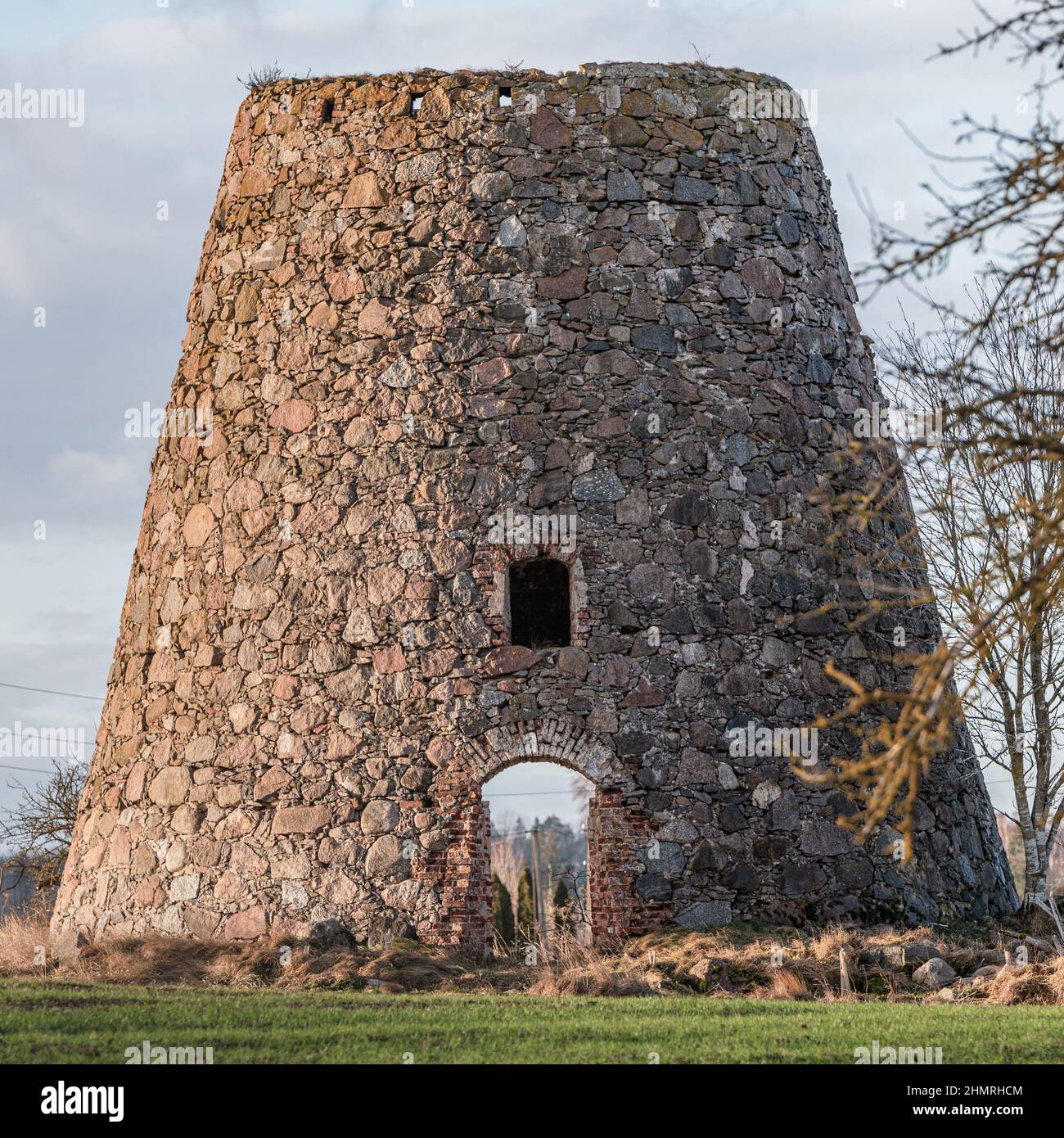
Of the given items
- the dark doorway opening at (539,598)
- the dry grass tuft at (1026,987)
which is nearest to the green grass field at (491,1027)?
the dry grass tuft at (1026,987)

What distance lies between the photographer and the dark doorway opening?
1510 cm

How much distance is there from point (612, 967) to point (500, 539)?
168 inches

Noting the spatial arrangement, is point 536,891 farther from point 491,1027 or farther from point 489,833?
point 491,1027

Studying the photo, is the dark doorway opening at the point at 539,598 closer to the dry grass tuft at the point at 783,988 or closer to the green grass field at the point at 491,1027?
the dry grass tuft at the point at 783,988

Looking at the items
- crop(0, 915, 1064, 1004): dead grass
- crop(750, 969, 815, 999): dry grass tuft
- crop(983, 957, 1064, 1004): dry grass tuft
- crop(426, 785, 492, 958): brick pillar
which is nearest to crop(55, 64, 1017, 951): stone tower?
crop(426, 785, 492, 958): brick pillar

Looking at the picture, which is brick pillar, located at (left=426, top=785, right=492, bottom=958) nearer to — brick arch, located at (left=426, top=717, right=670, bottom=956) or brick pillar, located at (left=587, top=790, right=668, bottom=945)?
brick arch, located at (left=426, top=717, right=670, bottom=956)

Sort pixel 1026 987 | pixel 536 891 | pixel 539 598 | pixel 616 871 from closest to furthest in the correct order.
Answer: pixel 1026 987
pixel 616 871
pixel 539 598
pixel 536 891

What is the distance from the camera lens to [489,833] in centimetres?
1305

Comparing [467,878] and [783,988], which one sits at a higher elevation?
[467,878]

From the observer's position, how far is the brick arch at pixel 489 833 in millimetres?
12867

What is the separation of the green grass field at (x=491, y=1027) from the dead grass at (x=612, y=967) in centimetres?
63

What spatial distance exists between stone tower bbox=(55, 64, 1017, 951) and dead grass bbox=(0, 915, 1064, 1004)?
48 centimetres

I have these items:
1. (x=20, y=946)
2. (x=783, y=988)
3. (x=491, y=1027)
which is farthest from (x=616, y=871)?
(x=20, y=946)

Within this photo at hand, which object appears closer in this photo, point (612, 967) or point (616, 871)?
point (612, 967)
